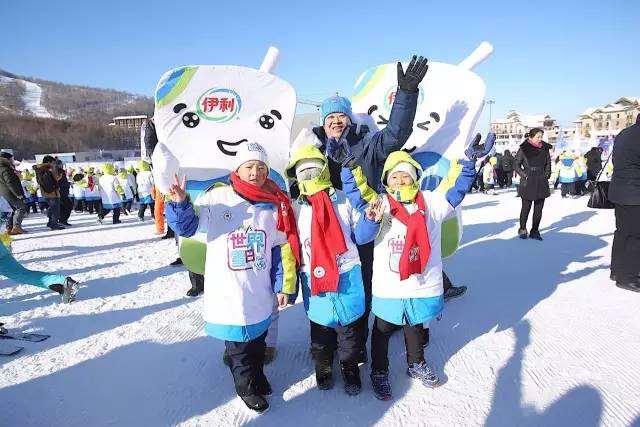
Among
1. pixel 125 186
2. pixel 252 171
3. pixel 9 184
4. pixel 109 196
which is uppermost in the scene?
pixel 252 171

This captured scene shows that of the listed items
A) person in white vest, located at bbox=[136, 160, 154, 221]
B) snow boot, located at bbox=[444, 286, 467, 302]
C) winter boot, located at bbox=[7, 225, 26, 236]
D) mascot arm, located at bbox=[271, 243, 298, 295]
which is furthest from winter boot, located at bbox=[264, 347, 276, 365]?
winter boot, located at bbox=[7, 225, 26, 236]

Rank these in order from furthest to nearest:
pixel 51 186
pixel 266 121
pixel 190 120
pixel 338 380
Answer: pixel 51 186
pixel 266 121
pixel 190 120
pixel 338 380

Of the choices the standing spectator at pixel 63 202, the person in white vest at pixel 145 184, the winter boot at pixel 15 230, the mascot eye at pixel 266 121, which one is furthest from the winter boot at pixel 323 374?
the standing spectator at pixel 63 202

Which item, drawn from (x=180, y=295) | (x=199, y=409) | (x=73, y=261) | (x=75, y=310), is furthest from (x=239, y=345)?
(x=73, y=261)

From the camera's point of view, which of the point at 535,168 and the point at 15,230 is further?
the point at 15,230

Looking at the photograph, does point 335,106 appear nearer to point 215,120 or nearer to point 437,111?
point 215,120

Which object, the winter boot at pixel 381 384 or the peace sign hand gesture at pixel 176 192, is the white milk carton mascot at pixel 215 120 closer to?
the peace sign hand gesture at pixel 176 192

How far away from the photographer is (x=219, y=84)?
2854mm

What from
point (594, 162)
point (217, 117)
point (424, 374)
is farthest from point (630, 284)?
point (594, 162)

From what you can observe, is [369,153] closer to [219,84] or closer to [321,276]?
[321,276]

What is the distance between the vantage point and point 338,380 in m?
2.45

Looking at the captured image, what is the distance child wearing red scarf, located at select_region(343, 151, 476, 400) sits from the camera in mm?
2191

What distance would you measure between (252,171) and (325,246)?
0.62m

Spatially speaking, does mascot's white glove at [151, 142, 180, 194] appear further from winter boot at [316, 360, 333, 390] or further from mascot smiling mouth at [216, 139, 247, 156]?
winter boot at [316, 360, 333, 390]
